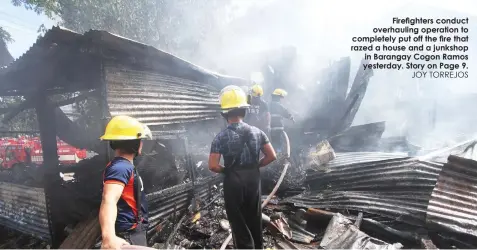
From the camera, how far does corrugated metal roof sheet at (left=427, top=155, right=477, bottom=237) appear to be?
4102 millimetres

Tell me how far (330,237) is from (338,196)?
5.00 feet

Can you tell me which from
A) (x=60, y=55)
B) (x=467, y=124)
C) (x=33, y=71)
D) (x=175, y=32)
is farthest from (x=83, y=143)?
(x=467, y=124)

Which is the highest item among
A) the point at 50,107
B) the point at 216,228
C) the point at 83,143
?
the point at 50,107

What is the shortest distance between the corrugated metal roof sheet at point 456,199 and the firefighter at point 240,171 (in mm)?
2900

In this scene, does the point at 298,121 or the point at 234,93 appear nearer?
the point at 234,93

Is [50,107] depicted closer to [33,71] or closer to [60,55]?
[33,71]

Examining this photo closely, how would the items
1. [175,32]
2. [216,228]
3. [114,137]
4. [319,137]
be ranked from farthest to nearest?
[175,32] < [319,137] < [216,228] < [114,137]

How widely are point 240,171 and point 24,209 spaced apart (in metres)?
5.63

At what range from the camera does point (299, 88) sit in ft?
46.7

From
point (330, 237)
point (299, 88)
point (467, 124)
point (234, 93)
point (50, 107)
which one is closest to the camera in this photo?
point (234, 93)

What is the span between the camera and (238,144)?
3.76m

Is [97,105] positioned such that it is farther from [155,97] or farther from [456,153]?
[456,153]

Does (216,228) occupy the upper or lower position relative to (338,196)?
lower

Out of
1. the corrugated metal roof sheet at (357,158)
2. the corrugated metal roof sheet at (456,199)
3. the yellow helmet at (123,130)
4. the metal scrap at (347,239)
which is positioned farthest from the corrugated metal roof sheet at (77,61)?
the corrugated metal roof sheet at (456,199)
